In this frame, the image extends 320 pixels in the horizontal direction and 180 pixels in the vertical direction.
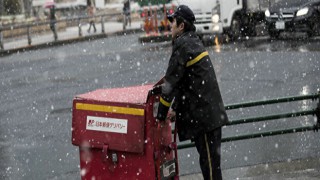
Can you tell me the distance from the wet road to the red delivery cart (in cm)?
254

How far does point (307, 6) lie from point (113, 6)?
89.7ft

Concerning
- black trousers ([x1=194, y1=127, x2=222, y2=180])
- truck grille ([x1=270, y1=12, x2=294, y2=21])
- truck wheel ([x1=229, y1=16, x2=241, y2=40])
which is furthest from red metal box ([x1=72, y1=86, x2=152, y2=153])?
truck wheel ([x1=229, y1=16, x2=241, y2=40])

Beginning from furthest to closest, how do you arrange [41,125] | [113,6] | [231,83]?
1. [113,6]
2. [231,83]
3. [41,125]

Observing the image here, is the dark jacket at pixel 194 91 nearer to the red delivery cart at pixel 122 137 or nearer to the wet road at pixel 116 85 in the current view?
the red delivery cart at pixel 122 137

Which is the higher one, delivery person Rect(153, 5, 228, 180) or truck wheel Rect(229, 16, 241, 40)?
delivery person Rect(153, 5, 228, 180)

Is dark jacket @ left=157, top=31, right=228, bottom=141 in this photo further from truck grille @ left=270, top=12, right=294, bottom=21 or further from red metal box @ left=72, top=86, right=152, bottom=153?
truck grille @ left=270, top=12, right=294, bottom=21

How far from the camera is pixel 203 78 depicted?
5.91 metres

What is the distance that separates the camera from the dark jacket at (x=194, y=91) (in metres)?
5.84

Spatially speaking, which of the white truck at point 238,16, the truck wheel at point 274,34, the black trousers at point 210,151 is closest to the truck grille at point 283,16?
the truck wheel at point 274,34

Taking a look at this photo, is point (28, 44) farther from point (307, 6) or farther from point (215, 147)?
point (215, 147)

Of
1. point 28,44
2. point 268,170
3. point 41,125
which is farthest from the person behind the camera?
point 28,44

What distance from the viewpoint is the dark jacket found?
5.84 metres

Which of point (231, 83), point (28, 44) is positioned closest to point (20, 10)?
point (28, 44)

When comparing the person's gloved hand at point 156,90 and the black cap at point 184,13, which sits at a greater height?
the black cap at point 184,13
